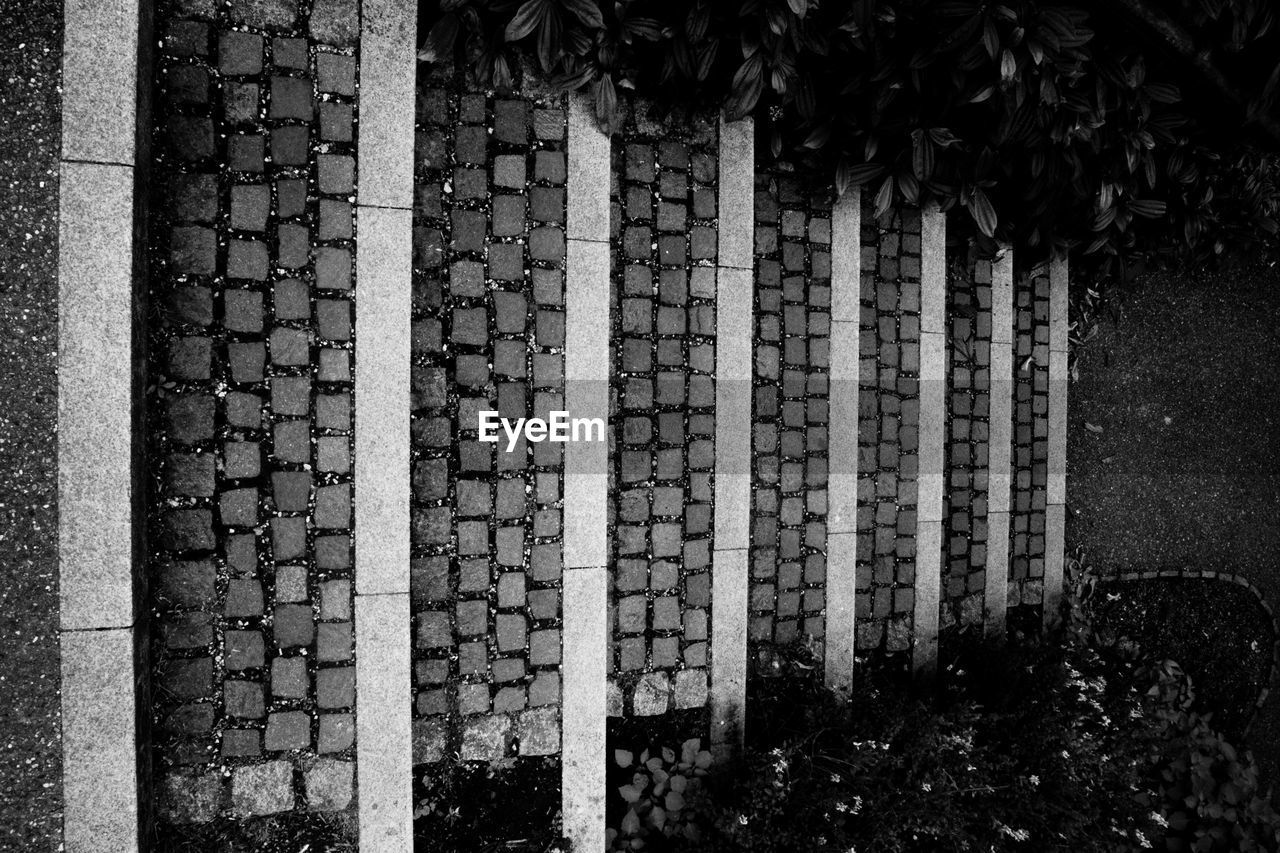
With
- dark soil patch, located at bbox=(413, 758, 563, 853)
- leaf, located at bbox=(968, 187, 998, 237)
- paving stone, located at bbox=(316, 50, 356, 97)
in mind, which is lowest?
dark soil patch, located at bbox=(413, 758, 563, 853)

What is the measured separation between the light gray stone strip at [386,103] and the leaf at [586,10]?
0.80 meters

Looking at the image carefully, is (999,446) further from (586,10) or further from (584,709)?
(586,10)

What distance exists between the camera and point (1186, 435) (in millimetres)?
5289

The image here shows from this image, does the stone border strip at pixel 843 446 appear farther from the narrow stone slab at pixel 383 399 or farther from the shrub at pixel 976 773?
the narrow stone slab at pixel 383 399

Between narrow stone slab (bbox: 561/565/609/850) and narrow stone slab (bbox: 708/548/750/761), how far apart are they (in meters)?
0.67

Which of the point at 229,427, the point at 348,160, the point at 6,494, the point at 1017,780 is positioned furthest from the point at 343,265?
the point at 1017,780

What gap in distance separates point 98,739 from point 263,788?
0.74 metres

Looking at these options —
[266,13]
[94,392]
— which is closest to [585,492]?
[94,392]

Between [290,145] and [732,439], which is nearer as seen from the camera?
[290,145]

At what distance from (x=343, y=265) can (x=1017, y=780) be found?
4433 mm

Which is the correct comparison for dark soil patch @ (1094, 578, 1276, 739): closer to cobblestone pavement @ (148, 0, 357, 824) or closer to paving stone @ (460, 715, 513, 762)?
paving stone @ (460, 715, 513, 762)

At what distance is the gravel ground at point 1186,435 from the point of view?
506 cm

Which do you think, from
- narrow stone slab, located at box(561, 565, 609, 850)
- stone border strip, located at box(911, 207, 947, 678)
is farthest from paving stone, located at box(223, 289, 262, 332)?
stone border strip, located at box(911, 207, 947, 678)

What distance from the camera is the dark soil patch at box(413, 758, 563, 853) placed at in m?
3.47
